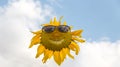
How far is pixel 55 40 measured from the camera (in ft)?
97.2

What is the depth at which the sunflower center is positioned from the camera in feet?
97.2

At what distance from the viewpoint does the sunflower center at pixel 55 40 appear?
2962 centimetres

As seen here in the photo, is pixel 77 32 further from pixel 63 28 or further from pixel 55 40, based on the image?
pixel 55 40

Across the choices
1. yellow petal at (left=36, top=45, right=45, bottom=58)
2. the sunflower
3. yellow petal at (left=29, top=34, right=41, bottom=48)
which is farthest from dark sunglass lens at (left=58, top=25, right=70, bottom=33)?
yellow petal at (left=36, top=45, right=45, bottom=58)

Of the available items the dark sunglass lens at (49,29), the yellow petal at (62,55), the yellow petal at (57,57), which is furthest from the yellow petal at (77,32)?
the yellow petal at (57,57)

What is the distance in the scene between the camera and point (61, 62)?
96.7 ft

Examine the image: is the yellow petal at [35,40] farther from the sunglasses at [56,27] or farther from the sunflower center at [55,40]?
the sunglasses at [56,27]

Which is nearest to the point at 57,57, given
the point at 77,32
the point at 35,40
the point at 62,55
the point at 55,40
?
the point at 62,55

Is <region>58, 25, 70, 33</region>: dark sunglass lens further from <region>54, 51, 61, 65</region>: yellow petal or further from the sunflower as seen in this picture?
<region>54, 51, 61, 65</region>: yellow petal

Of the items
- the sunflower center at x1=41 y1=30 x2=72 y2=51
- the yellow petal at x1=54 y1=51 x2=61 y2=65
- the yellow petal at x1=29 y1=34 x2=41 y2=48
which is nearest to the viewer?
the yellow petal at x1=54 y1=51 x2=61 y2=65

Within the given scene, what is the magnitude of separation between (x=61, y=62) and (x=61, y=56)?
288mm

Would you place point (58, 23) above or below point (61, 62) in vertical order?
above

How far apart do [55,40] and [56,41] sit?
7 centimetres

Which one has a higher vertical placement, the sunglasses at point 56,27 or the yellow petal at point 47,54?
the sunglasses at point 56,27
